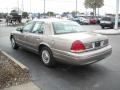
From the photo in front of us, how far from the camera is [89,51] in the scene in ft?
17.4

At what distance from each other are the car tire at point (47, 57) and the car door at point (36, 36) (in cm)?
36

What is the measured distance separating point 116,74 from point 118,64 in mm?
1078

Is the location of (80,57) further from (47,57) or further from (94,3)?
(94,3)

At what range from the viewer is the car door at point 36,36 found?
6336 mm

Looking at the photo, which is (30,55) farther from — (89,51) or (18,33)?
(89,51)

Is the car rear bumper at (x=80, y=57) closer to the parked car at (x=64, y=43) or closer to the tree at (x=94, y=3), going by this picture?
the parked car at (x=64, y=43)

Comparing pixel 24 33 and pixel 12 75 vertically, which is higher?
pixel 24 33

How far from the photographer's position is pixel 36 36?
6.50 meters

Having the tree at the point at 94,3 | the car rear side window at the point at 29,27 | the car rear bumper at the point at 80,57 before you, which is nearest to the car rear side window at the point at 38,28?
the car rear side window at the point at 29,27

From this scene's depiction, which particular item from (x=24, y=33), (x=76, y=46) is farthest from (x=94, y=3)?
(x=76, y=46)

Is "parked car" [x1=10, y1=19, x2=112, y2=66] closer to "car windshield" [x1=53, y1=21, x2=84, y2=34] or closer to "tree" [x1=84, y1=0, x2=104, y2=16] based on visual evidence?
"car windshield" [x1=53, y1=21, x2=84, y2=34]

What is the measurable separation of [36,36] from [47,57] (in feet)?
3.02

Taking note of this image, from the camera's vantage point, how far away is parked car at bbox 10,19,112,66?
5.13 m

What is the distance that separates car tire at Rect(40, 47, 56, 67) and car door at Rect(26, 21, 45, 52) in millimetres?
364
